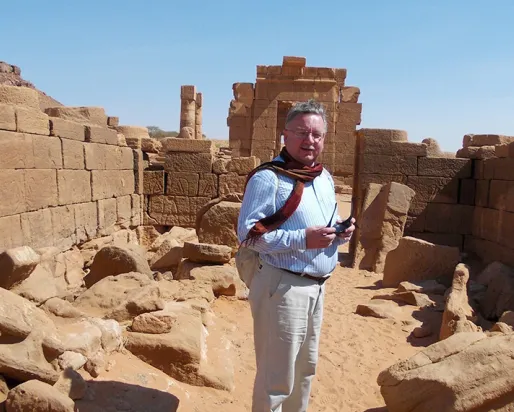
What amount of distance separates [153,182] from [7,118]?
5.45 meters

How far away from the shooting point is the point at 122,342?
429 centimetres

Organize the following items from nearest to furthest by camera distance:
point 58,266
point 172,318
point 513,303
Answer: point 172,318 → point 513,303 → point 58,266

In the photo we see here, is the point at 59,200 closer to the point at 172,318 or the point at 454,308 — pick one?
the point at 172,318

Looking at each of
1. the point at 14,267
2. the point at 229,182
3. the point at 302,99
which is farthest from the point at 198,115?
the point at 14,267

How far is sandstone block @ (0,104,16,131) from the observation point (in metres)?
6.53

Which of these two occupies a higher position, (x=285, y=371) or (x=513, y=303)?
(x=285, y=371)

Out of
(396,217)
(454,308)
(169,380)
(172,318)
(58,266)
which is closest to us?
(169,380)

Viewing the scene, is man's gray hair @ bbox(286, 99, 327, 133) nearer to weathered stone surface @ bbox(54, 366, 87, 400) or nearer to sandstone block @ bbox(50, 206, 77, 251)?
weathered stone surface @ bbox(54, 366, 87, 400)

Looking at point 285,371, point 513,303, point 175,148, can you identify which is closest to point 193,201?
point 175,148

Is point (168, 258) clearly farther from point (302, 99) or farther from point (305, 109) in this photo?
point (302, 99)

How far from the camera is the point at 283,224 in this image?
2.82m

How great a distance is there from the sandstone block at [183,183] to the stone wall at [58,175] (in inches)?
38.4

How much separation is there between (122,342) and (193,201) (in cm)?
767

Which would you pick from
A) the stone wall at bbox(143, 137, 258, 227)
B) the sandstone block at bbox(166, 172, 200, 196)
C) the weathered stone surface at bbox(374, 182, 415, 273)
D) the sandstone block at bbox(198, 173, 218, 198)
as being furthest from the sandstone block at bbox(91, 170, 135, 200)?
the weathered stone surface at bbox(374, 182, 415, 273)
